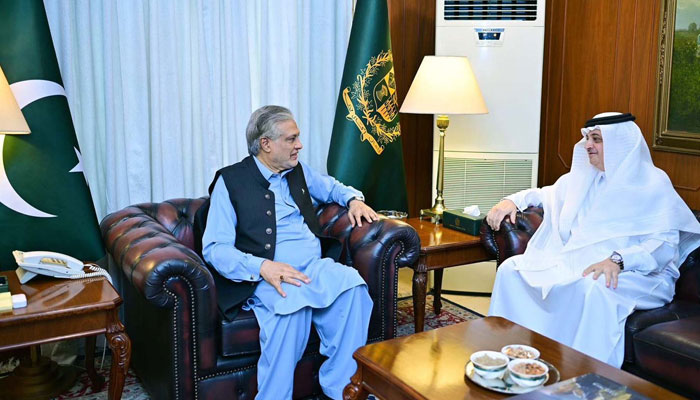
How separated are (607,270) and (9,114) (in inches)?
92.8

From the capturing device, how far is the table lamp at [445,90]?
3.51 m

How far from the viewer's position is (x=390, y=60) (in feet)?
12.7

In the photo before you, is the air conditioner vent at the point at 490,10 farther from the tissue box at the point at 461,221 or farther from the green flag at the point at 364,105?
the tissue box at the point at 461,221

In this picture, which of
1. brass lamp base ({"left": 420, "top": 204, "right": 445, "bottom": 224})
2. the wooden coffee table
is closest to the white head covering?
the wooden coffee table

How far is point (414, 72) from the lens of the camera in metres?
4.43

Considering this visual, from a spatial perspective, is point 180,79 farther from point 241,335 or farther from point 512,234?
point 512,234

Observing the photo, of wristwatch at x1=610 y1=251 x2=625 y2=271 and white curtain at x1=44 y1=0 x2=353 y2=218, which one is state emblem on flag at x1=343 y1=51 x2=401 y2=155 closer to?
white curtain at x1=44 y1=0 x2=353 y2=218

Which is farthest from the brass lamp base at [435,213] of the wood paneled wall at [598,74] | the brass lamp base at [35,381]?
the brass lamp base at [35,381]

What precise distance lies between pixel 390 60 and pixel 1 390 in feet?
8.40

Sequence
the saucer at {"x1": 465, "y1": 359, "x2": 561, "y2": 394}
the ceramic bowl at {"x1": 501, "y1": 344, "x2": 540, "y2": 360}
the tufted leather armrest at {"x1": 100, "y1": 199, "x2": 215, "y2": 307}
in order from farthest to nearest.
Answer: the tufted leather armrest at {"x1": 100, "y1": 199, "x2": 215, "y2": 307}
the ceramic bowl at {"x1": 501, "y1": 344, "x2": 540, "y2": 360}
the saucer at {"x1": 465, "y1": 359, "x2": 561, "y2": 394}

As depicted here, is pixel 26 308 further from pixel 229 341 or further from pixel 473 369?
pixel 473 369

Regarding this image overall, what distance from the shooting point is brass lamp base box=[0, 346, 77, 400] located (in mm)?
2766

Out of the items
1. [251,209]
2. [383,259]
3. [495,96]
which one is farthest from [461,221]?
[251,209]

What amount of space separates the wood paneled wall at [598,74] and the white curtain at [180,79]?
1.36 m
